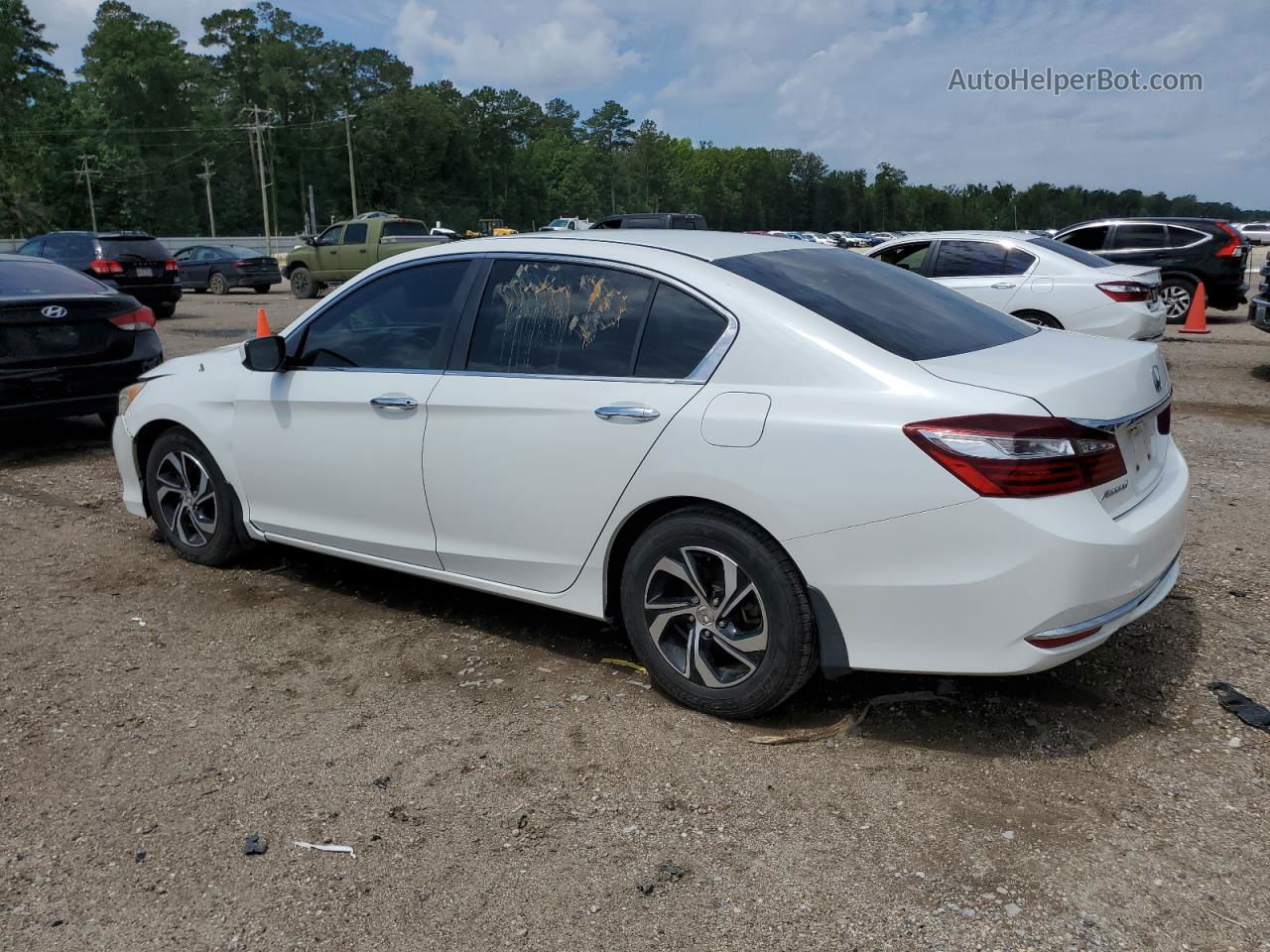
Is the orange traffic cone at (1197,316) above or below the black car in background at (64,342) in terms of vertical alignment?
below

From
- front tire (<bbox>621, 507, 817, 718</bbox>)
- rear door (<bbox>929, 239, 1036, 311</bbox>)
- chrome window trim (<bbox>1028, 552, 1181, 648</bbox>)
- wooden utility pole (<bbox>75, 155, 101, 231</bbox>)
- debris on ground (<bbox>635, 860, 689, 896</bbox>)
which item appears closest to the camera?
debris on ground (<bbox>635, 860, 689, 896</bbox>)

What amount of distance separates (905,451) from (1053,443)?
1.36 feet

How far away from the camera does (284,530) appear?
4.86 meters

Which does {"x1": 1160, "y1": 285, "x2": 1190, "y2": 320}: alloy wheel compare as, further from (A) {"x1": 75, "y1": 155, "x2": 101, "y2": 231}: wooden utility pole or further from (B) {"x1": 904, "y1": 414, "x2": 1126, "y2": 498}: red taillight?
(A) {"x1": 75, "y1": 155, "x2": 101, "y2": 231}: wooden utility pole

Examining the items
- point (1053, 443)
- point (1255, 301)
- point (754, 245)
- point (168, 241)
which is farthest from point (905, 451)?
point (168, 241)

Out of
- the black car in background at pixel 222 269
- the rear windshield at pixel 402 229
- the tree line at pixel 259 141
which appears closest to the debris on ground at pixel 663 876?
the rear windshield at pixel 402 229

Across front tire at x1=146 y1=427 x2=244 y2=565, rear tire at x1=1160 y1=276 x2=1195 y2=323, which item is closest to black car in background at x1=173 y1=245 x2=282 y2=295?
rear tire at x1=1160 y1=276 x2=1195 y2=323

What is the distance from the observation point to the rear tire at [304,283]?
81.8ft

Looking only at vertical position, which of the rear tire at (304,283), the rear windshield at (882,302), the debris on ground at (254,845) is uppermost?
the rear windshield at (882,302)

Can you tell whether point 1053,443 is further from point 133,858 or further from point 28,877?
point 28,877

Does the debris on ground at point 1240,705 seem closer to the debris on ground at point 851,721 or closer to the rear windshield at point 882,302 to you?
the debris on ground at point 851,721

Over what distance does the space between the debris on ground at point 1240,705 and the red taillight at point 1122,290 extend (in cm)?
771

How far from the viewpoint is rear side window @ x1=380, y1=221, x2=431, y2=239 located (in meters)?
23.5

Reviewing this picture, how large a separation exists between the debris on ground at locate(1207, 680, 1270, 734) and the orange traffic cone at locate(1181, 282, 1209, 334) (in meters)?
13.8
